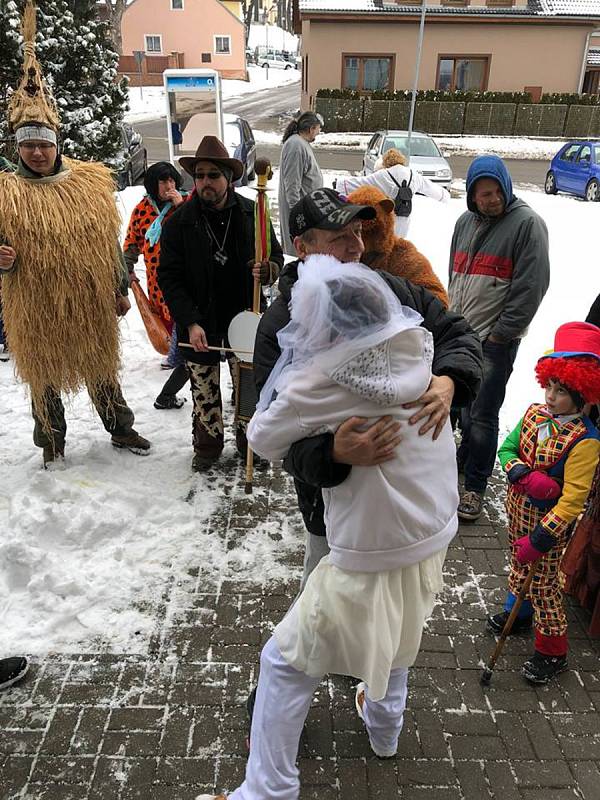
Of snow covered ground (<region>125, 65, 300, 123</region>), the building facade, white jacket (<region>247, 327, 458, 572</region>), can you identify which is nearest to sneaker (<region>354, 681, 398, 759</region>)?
white jacket (<region>247, 327, 458, 572</region>)

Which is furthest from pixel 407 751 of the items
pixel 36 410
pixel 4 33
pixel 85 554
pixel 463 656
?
pixel 4 33

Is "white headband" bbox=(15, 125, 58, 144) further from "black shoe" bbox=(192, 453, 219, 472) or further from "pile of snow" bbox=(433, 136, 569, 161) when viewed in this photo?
"pile of snow" bbox=(433, 136, 569, 161)

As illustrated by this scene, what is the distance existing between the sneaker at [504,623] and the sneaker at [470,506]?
90cm

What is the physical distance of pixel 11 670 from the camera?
2.76 meters

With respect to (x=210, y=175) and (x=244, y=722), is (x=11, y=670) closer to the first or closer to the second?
(x=244, y=722)

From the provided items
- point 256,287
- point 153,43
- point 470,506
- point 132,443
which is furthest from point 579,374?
point 153,43

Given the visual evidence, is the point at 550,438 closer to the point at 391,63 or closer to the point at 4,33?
the point at 4,33

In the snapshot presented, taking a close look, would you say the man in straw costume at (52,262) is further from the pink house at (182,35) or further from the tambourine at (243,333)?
the pink house at (182,35)

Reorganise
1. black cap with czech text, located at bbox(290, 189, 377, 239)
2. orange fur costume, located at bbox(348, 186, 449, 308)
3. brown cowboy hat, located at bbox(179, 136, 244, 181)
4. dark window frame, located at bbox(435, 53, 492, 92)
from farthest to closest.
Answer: dark window frame, located at bbox(435, 53, 492, 92) → brown cowboy hat, located at bbox(179, 136, 244, 181) → orange fur costume, located at bbox(348, 186, 449, 308) → black cap with czech text, located at bbox(290, 189, 377, 239)

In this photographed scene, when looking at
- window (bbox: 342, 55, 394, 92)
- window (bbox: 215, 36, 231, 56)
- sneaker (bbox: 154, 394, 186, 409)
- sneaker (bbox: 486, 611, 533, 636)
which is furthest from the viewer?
window (bbox: 215, 36, 231, 56)

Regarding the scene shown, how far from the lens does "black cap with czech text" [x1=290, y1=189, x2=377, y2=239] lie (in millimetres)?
2062

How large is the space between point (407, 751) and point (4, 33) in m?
7.58

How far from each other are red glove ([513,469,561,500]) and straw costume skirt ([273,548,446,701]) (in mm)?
911

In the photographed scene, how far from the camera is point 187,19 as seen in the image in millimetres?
48031
